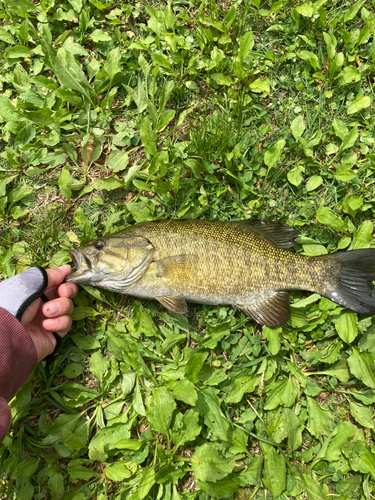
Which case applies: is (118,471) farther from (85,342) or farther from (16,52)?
(16,52)

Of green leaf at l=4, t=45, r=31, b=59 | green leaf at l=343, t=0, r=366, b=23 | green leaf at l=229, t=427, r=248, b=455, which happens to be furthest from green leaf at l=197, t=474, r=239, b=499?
green leaf at l=343, t=0, r=366, b=23

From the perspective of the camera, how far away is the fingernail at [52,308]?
3.44 meters

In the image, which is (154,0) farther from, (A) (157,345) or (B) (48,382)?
(B) (48,382)

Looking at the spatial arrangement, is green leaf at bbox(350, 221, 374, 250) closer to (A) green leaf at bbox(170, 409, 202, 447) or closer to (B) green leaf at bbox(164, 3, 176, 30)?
(A) green leaf at bbox(170, 409, 202, 447)

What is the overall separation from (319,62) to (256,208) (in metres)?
1.86

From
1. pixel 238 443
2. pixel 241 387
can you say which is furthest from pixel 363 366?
pixel 238 443

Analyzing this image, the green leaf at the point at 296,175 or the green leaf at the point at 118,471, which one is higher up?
the green leaf at the point at 296,175

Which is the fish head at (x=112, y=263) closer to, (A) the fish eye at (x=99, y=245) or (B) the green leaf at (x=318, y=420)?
(A) the fish eye at (x=99, y=245)

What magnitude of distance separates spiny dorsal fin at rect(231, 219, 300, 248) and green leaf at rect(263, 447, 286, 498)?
1985 mm

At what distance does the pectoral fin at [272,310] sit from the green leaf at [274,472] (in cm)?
117

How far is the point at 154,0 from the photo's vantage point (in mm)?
4223

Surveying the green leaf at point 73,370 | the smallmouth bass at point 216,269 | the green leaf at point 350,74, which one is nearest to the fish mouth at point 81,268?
the smallmouth bass at point 216,269

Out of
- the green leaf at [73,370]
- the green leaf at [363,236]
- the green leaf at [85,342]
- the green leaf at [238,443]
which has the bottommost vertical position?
the green leaf at [238,443]

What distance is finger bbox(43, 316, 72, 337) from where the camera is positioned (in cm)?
346
